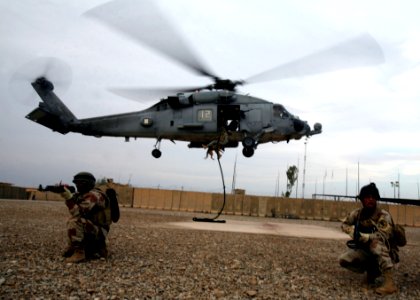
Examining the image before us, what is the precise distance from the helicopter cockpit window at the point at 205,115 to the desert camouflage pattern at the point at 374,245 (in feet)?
29.0

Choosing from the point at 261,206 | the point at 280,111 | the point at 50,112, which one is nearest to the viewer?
the point at 280,111

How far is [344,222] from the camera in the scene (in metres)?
5.46

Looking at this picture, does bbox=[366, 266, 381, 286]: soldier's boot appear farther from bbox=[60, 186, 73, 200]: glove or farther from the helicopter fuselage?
the helicopter fuselage

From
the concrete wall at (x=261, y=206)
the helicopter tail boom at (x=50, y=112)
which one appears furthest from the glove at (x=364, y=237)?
the concrete wall at (x=261, y=206)

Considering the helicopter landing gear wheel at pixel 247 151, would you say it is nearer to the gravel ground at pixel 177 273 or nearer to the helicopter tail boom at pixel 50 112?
the gravel ground at pixel 177 273

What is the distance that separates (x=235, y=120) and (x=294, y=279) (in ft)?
29.7

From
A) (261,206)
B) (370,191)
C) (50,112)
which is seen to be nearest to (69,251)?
(370,191)

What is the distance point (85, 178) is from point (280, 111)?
9754mm

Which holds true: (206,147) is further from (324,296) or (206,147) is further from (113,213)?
(324,296)

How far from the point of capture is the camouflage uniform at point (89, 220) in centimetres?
561

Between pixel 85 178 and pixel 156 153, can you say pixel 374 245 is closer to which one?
pixel 85 178

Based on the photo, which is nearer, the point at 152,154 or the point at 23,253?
the point at 23,253

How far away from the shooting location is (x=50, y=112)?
15.6m

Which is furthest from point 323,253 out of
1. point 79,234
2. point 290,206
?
point 290,206
